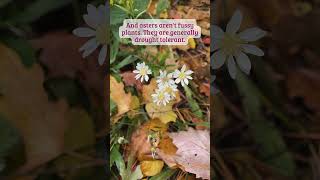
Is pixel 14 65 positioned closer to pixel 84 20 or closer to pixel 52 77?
pixel 52 77

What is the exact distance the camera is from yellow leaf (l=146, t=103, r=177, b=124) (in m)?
1.08

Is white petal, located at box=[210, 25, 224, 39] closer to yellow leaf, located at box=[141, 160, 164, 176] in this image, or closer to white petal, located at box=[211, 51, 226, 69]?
white petal, located at box=[211, 51, 226, 69]

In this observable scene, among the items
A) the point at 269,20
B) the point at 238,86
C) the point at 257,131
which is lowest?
the point at 257,131

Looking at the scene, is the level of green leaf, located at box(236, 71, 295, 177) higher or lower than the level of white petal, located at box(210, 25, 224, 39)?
lower

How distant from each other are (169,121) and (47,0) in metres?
0.41

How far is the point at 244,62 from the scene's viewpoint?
1.10 m

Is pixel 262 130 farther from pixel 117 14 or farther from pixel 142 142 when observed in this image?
pixel 117 14

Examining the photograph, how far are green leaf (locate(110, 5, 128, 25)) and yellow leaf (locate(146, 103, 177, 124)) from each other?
20 cm

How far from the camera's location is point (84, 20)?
112cm

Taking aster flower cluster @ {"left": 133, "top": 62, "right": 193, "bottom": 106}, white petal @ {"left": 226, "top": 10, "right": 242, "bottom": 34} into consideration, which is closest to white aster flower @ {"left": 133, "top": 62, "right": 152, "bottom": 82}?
aster flower cluster @ {"left": 133, "top": 62, "right": 193, "bottom": 106}

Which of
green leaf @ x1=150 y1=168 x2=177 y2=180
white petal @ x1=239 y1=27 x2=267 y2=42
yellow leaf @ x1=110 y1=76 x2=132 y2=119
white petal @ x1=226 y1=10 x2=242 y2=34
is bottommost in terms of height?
green leaf @ x1=150 y1=168 x2=177 y2=180

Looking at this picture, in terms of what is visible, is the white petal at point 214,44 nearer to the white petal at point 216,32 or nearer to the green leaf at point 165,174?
the white petal at point 216,32

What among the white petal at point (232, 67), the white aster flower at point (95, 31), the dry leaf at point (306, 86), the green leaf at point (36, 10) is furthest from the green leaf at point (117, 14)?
the dry leaf at point (306, 86)

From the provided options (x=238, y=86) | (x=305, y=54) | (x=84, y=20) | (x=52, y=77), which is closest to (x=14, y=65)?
(x=52, y=77)
